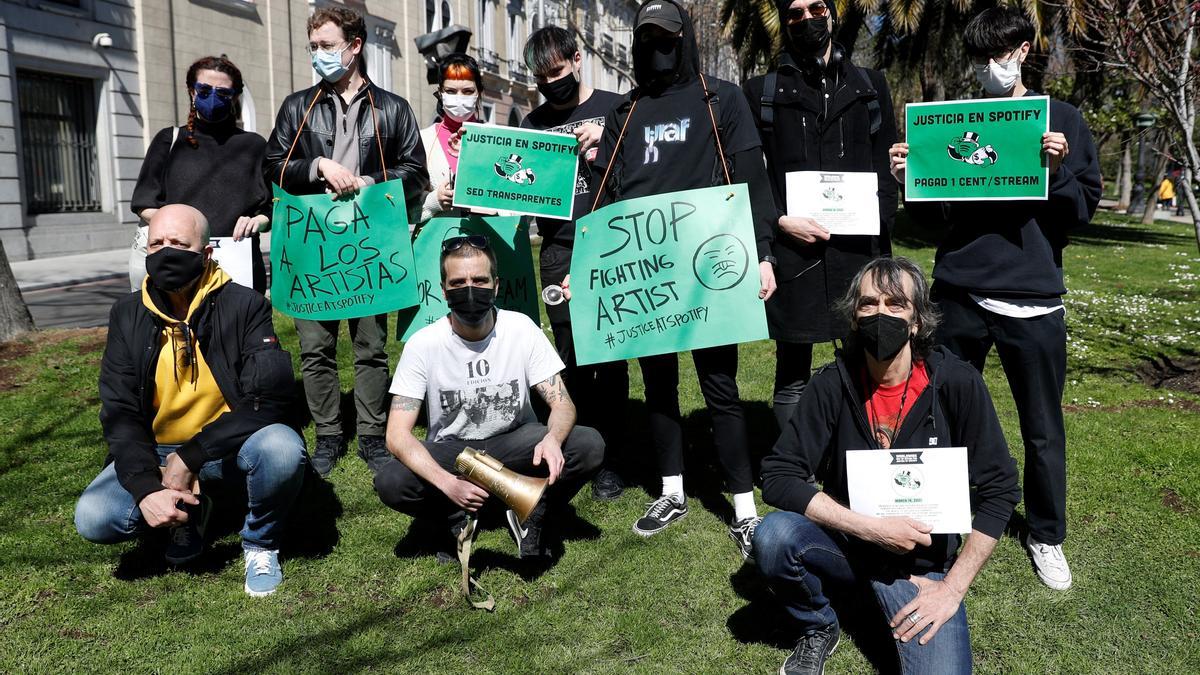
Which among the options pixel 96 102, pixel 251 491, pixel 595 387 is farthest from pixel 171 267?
pixel 96 102

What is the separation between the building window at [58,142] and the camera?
16.6 metres

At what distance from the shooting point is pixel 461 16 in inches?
1296

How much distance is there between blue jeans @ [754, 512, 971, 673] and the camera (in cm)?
288

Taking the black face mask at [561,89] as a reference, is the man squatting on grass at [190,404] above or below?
below

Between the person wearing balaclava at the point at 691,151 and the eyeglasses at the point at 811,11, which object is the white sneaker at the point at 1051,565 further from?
the eyeglasses at the point at 811,11

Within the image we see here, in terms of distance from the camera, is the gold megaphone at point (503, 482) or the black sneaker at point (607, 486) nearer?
the gold megaphone at point (503, 482)

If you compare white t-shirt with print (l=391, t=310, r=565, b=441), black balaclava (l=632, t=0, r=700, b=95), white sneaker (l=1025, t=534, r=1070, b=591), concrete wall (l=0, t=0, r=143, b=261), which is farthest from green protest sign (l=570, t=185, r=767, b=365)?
concrete wall (l=0, t=0, r=143, b=261)

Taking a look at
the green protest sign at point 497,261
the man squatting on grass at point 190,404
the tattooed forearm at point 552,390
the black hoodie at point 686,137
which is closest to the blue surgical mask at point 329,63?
the green protest sign at point 497,261

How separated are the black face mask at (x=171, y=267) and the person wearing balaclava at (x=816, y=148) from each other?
2.46 metres

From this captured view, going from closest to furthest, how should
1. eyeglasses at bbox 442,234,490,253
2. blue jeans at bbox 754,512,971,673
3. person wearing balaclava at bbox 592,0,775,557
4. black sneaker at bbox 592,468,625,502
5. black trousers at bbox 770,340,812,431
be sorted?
blue jeans at bbox 754,512,971,673
eyeglasses at bbox 442,234,490,253
person wearing balaclava at bbox 592,0,775,557
black trousers at bbox 770,340,812,431
black sneaker at bbox 592,468,625,502

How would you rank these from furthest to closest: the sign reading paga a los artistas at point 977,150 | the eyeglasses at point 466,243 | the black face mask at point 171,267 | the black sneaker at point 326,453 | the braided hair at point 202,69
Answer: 1. the black sneaker at point 326,453
2. the braided hair at point 202,69
3. the eyeglasses at point 466,243
4. the sign reading paga a los artistas at point 977,150
5. the black face mask at point 171,267

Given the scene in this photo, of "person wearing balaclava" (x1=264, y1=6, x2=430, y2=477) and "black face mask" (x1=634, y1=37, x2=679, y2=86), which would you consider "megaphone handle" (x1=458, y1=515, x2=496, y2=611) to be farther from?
"black face mask" (x1=634, y1=37, x2=679, y2=86)

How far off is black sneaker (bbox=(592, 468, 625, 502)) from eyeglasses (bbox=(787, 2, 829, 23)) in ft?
7.94

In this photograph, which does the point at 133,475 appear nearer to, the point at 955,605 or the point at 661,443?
the point at 661,443
